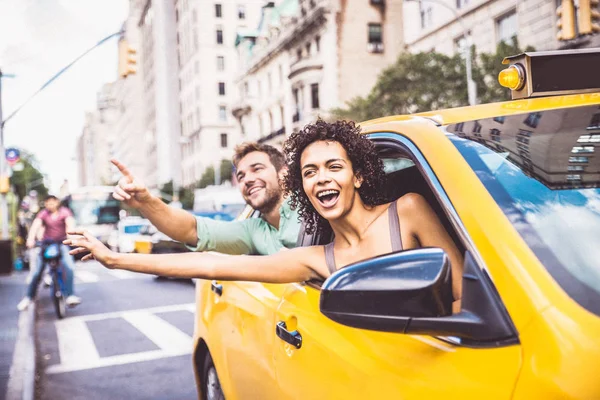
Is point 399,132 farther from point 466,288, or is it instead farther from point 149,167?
point 149,167

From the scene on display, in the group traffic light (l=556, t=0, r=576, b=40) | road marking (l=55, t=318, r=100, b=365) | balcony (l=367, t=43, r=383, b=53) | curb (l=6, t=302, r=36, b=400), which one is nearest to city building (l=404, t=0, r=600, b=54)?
balcony (l=367, t=43, r=383, b=53)

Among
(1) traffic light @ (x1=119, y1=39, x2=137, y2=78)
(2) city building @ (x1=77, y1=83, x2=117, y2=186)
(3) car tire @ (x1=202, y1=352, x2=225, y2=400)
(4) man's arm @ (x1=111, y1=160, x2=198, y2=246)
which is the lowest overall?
(3) car tire @ (x1=202, y1=352, x2=225, y2=400)

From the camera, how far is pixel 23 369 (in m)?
6.29

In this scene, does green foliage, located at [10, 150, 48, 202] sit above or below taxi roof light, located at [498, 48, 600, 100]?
above

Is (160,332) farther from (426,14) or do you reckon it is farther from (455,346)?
(426,14)

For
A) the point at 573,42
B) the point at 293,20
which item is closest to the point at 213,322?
the point at 573,42

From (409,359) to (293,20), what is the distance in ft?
156

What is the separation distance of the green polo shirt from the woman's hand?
83 cm

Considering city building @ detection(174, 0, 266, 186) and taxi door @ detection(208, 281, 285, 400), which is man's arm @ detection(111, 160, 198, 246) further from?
city building @ detection(174, 0, 266, 186)

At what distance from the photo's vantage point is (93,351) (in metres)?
7.57

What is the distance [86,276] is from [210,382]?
15.5 meters

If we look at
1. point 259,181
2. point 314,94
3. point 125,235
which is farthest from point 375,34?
point 259,181

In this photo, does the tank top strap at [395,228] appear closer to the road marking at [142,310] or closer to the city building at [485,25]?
the road marking at [142,310]

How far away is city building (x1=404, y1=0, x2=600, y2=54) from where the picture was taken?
23.5 metres
